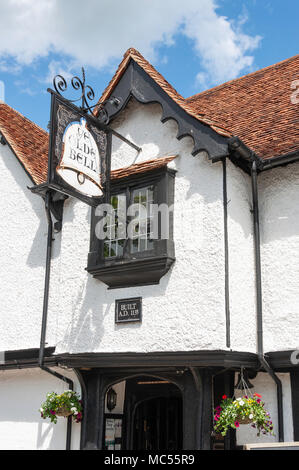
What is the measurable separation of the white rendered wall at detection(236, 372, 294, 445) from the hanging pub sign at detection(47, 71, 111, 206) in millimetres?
3544

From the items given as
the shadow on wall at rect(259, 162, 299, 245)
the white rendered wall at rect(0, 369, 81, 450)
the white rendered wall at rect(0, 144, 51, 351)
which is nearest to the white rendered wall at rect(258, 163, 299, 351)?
the shadow on wall at rect(259, 162, 299, 245)

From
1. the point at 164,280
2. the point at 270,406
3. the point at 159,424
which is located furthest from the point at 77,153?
the point at 159,424

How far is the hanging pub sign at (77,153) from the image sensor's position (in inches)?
295

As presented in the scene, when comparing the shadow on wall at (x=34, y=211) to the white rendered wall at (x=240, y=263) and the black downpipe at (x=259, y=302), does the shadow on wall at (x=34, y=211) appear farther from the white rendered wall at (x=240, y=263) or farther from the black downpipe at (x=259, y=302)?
the black downpipe at (x=259, y=302)

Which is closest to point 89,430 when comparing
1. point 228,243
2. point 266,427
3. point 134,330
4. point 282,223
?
point 134,330

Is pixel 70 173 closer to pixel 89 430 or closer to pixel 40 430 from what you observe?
pixel 89 430

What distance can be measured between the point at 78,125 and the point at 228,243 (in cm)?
274

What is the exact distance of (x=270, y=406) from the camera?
7.61 meters

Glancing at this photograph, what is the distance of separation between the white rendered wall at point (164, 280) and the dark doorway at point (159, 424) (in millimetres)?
2065

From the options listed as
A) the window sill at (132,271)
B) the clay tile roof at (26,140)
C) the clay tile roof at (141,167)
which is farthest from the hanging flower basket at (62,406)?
the clay tile roof at (26,140)

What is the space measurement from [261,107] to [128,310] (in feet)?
14.5

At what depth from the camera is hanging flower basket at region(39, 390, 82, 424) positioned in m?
8.71

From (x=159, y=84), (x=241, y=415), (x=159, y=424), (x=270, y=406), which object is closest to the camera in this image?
(x=241, y=415)

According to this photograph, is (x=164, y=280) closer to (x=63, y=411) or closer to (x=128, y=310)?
(x=128, y=310)
